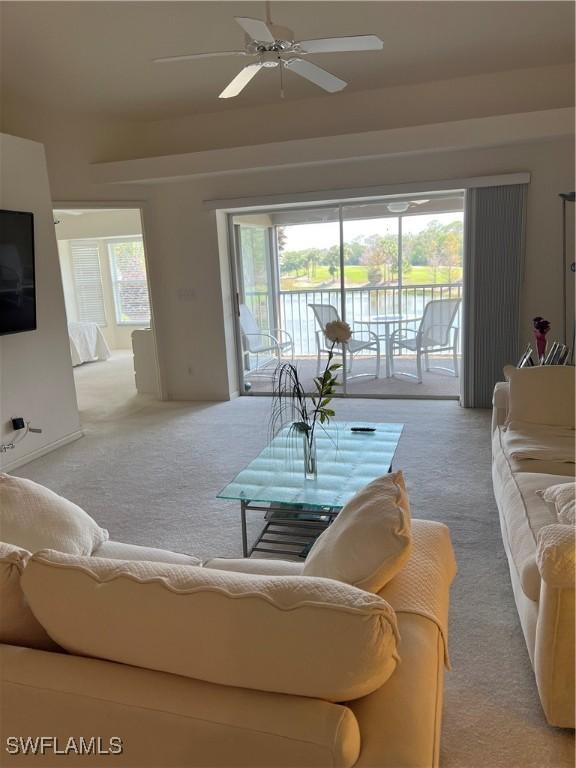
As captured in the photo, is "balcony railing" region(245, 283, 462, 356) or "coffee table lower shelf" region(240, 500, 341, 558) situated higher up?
"balcony railing" region(245, 283, 462, 356)

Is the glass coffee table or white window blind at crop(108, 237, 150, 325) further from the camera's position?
white window blind at crop(108, 237, 150, 325)

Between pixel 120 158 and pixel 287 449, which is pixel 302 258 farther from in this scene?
pixel 287 449

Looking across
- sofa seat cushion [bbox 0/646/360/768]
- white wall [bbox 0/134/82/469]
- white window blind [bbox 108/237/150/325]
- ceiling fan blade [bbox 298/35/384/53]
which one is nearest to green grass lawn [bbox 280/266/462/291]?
white wall [bbox 0/134/82/469]

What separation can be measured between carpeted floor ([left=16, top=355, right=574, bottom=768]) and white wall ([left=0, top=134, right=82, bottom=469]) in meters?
0.20

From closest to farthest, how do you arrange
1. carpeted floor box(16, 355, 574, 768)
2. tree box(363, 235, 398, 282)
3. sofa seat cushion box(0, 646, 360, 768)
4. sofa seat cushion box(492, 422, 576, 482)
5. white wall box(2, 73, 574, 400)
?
sofa seat cushion box(0, 646, 360, 768) < carpeted floor box(16, 355, 574, 768) < sofa seat cushion box(492, 422, 576, 482) < white wall box(2, 73, 574, 400) < tree box(363, 235, 398, 282)

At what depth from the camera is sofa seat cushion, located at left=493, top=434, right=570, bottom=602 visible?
5.32ft

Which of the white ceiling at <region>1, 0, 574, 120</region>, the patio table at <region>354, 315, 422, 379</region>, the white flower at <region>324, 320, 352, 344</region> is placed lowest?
the patio table at <region>354, 315, 422, 379</region>

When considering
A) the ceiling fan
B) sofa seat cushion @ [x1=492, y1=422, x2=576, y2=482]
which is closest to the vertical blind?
sofa seat cushion @ [x1=492, y1=422, x2=576, y2=482]

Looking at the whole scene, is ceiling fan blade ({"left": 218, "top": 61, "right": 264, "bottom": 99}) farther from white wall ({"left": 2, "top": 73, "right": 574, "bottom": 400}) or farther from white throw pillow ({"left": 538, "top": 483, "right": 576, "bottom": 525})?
white throw pillow ({"left": 538, "top": 483, "right": 576, "bottom": 525})

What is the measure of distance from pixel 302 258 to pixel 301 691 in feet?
17.2

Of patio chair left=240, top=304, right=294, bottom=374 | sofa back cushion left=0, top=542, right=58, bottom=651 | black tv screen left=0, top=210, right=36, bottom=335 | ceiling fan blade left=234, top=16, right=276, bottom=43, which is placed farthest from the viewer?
patio chair left=240, top=304, right=294, bottom=374

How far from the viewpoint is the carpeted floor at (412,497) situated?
1.60m

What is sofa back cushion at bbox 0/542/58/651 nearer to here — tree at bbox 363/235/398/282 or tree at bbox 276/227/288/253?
tree at bbox 363/235/398/282

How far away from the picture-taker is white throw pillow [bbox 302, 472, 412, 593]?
1.09 metres
